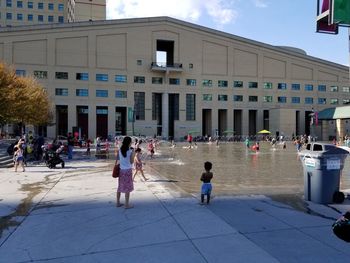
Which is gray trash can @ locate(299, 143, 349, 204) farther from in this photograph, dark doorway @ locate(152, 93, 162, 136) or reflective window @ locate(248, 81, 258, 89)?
reflective window @ locate(248, 81, 258, 89)

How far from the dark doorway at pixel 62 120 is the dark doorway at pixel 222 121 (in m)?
35.3

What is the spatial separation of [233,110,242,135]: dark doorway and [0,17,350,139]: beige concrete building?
7cm

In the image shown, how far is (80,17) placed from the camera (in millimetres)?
113250

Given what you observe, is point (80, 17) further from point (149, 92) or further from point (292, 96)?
point (292, 96)

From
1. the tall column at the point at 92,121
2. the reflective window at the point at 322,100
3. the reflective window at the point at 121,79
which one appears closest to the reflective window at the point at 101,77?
the reflective window at the point at 121,79

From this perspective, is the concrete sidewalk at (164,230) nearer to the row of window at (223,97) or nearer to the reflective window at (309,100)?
the row of window at (223,97)

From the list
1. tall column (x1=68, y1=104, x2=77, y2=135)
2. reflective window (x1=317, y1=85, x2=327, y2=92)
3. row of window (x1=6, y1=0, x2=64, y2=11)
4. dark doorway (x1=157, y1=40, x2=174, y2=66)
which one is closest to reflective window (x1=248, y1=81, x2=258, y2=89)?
reflective window (x1=317, y1=85, x2=327, y2=92)

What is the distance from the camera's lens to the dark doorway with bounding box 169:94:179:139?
91.2 metres

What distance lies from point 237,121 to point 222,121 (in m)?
3.84

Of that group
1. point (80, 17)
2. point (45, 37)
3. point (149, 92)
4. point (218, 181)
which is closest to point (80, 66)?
point (45, 37)

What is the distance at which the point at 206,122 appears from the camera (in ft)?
323

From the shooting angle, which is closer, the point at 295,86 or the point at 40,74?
the point at 40,74

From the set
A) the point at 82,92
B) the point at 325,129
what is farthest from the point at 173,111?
the point at 325,129

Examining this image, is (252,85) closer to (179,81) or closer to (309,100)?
(309,100)
